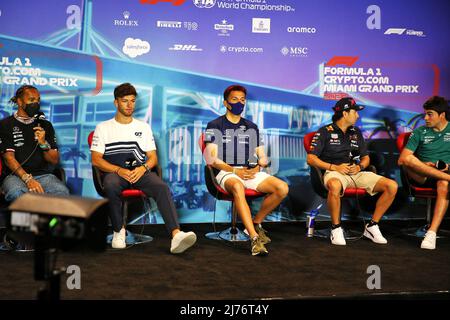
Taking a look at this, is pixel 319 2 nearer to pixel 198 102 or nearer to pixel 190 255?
pixel 198 102

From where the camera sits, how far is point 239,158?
5.02 m

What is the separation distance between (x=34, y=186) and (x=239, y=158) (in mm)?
1727

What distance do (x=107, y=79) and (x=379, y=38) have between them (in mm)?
2838

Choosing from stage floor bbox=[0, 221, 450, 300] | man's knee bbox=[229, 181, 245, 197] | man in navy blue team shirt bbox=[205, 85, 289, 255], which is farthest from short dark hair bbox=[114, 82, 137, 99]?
stage floor bbox=[0, 221, 450, 300]

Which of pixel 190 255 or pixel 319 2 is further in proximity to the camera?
pixel 319 2

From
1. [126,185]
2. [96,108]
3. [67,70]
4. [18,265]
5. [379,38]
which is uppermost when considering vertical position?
[379,38]

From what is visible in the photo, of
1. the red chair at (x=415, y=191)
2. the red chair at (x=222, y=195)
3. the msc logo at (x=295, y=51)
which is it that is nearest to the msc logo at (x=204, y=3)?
the msc logo at (x=295, y=51)

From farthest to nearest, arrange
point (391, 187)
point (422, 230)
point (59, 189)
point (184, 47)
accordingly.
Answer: point (184, 47) < point (422, 230) < point (391, 187) < point (59, 189)

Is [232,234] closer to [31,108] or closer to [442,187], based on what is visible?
[442,187]

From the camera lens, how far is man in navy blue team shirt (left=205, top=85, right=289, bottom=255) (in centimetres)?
474

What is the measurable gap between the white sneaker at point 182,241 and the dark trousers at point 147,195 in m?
0.18

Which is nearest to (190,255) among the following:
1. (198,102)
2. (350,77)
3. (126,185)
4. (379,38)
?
(126,185)

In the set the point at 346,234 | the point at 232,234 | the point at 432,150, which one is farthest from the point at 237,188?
the point at 432,150
